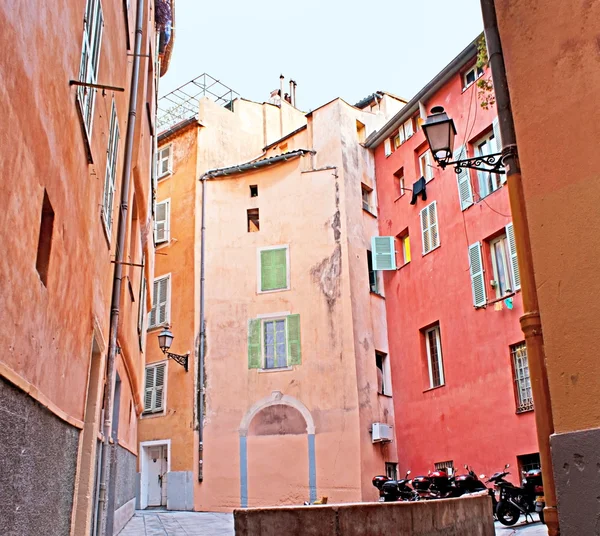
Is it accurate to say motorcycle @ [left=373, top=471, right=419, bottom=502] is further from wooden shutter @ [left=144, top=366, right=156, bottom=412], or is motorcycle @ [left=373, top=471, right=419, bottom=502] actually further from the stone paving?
wooden shutter @ [left=144, top=366, right=156, bottom=412]

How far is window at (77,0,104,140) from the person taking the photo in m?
6.23

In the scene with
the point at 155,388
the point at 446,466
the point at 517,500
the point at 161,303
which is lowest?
the point at 517,500

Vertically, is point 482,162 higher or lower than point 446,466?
higher

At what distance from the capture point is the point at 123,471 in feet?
44.7

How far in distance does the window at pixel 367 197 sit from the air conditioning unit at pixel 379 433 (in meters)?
6.95

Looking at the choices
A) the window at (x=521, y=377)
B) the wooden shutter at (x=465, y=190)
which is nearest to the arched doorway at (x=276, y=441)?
the window at (x=521, y=377)

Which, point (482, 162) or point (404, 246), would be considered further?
point (404, 246)

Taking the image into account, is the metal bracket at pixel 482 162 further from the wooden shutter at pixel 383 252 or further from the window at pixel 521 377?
the wooden shutter at pixel 383 252

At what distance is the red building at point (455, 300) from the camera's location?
15664 mm

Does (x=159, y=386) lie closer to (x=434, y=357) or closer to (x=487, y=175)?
(x=434, y=357)

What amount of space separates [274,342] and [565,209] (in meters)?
16.5

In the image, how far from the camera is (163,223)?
23.1 metres

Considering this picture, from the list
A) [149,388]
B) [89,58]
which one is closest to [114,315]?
[89,58]

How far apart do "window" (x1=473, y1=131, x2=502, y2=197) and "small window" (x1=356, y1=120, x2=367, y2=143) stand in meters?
5.62
